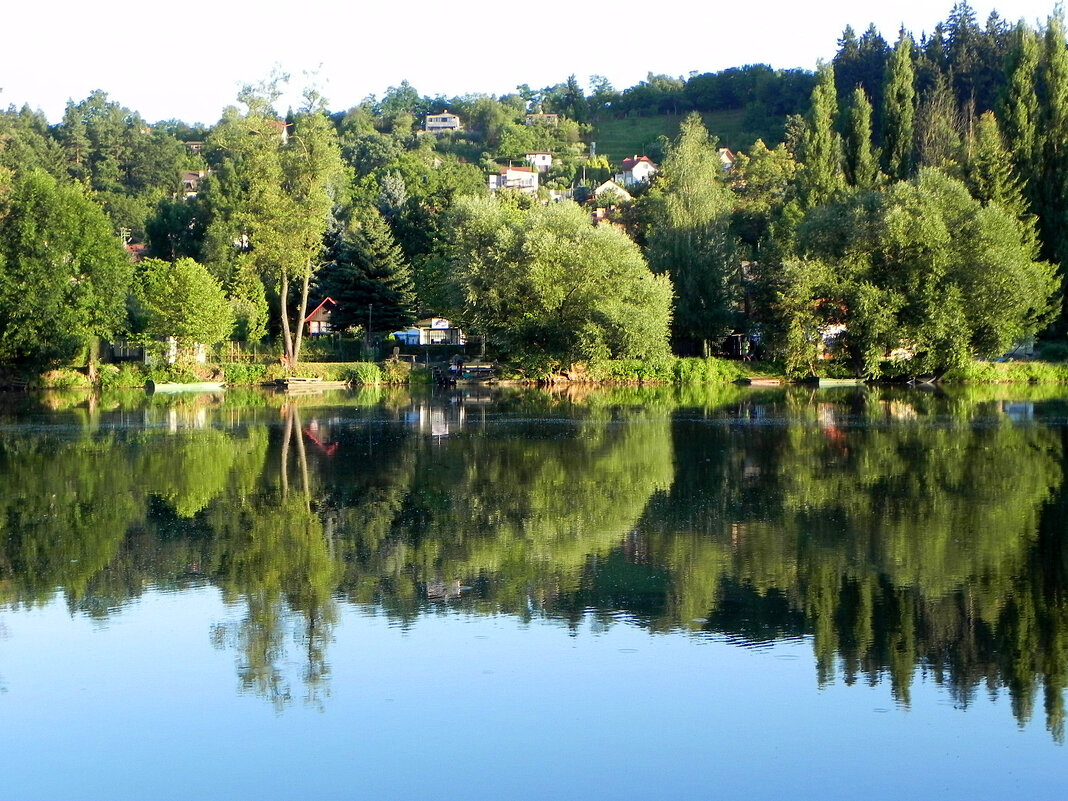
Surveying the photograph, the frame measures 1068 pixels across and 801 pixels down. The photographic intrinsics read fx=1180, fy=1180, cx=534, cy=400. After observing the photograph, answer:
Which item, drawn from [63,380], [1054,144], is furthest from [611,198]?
[63,380]

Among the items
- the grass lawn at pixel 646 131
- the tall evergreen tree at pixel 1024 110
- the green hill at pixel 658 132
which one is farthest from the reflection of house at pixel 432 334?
the grass lawn at pixel 646 131

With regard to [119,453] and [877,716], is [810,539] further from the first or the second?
[119,453]

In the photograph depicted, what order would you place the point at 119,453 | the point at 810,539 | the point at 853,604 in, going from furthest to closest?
the point at 119,453 < the point at 810,539 < the point at 853,604

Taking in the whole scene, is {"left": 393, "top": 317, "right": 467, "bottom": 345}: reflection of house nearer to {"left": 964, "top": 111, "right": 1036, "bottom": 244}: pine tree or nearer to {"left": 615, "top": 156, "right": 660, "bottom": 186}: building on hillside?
{"left": 964, "top": 111, "right": 1036, "bottom": 244}: pine tree

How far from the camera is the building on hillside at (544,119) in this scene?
17814 cm

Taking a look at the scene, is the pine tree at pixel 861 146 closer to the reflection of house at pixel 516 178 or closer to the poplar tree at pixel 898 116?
the poplar tree at pixel 898 116

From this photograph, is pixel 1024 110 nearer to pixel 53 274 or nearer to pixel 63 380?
pixel 53 274

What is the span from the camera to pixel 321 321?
7325 centimetres

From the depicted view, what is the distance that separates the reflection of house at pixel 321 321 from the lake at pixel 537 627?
4604 centimetres

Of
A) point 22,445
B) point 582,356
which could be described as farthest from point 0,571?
→ point 582,356

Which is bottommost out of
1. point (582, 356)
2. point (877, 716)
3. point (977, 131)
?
point (877, 716)

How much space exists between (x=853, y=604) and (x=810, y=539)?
3.66 metres

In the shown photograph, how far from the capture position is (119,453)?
92.7 ft

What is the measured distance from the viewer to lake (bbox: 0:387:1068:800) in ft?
31.0
